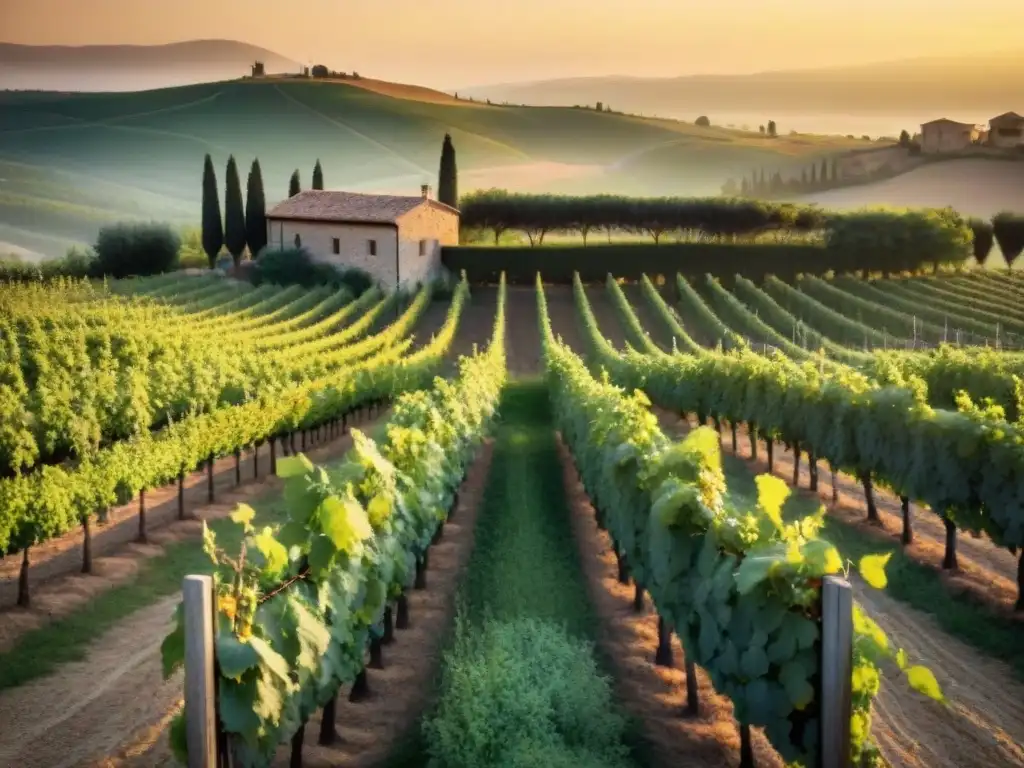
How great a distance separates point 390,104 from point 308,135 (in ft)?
18.8

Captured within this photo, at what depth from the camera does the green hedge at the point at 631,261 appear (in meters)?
42.2

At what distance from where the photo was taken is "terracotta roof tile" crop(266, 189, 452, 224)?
129 ft

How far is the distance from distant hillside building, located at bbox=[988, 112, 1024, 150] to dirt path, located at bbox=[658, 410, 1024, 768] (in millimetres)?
45283

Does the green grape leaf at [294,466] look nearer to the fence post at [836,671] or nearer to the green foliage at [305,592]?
the green foliage at [305,592]

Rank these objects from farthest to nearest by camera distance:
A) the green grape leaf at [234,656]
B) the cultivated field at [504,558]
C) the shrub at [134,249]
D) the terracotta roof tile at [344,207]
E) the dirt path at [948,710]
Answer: the shrub at [134,249] → the terracotta roof tile at [344,207] → the dirt path at [948,710] → the cultivated field at [504,558] → the green grape leaf at [234,656]

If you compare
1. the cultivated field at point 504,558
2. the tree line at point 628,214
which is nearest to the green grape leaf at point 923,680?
the cultivated field at point 504,558

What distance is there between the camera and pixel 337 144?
66.3m

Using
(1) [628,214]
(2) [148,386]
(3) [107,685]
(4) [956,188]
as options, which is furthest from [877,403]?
(4) [956,188]

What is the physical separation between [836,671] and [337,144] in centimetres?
6490

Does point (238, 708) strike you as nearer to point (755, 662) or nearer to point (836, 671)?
point (755, 662)

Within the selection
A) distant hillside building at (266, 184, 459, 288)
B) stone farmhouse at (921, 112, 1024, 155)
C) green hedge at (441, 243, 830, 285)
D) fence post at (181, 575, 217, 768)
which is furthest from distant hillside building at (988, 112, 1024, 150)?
fence post at (181, 575, 217, 768)

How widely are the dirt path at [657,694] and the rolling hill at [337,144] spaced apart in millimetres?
47562

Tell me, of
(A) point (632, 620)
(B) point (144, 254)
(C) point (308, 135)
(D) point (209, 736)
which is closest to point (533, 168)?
(C) point (308, 135)

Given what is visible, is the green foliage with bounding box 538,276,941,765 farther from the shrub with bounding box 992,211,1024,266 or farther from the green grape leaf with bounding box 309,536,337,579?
the shrub with bounding box 992,211,1024,266
